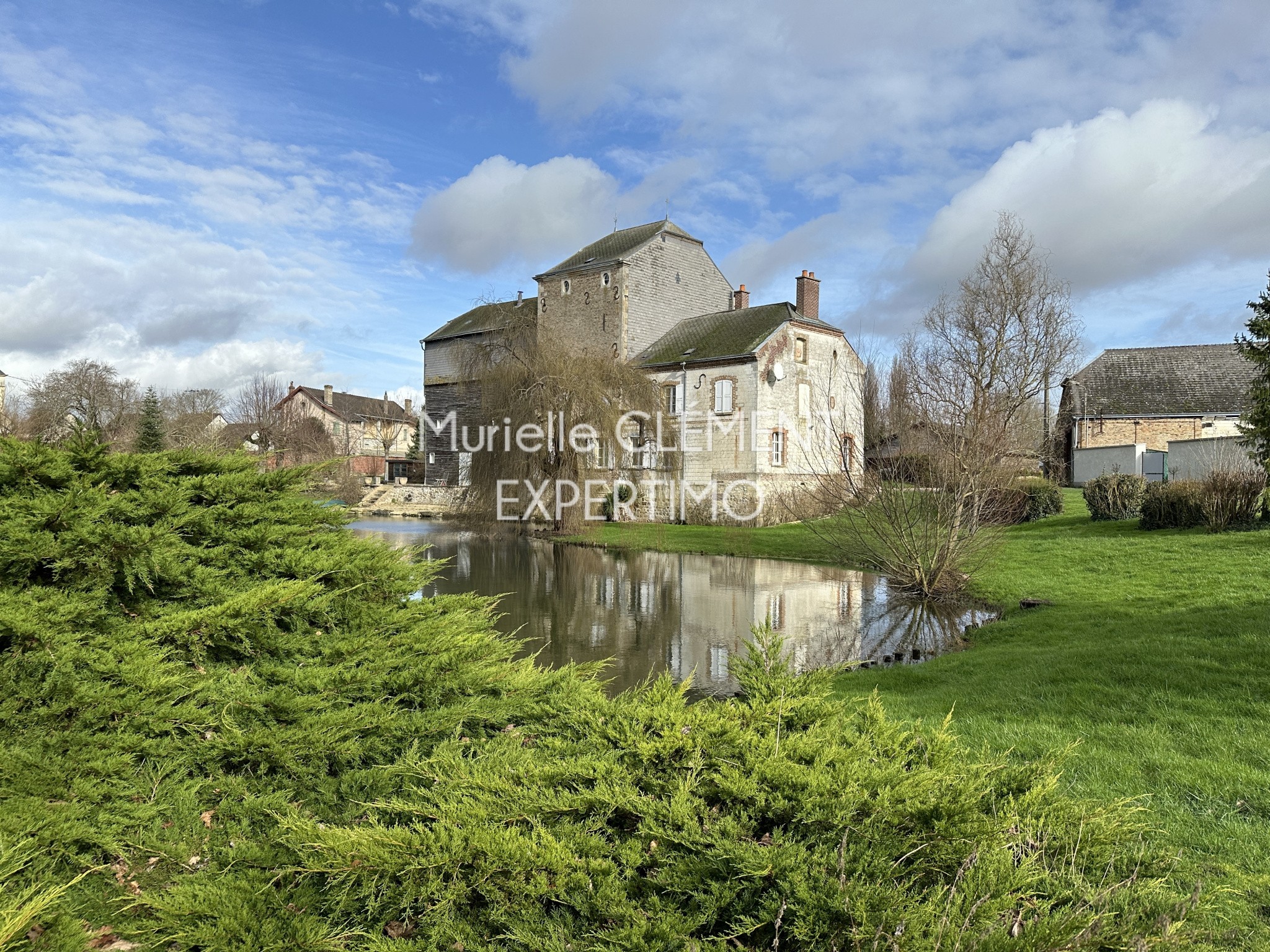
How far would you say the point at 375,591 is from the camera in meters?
4.39

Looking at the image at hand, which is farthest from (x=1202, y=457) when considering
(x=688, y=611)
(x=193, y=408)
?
(x=193, y=408)

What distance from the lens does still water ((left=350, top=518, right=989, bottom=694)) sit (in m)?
11.1

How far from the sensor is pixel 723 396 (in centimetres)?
3288

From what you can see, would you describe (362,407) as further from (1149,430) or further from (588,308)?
(1149,430)

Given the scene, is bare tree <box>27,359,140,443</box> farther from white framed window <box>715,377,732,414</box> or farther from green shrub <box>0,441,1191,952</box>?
green shrub <box>0,441,1191,952</box>

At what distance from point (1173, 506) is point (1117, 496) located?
316 cm

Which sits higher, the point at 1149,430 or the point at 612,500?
the point at 1149,430

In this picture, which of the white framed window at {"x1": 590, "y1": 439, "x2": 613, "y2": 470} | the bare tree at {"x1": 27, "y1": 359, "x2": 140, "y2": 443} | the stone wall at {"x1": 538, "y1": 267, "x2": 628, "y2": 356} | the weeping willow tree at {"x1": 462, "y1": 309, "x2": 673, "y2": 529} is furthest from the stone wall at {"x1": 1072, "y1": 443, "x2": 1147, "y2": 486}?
the bare tree at {"x1": 27, "y1": 359, "x2": 140, "y2": 443}

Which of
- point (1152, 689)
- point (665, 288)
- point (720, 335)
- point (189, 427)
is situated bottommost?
point (1152, 689)

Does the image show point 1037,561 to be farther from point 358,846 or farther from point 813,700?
point 358,846

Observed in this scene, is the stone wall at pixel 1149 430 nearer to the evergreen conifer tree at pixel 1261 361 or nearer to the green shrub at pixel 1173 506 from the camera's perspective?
the green shrub at pixel 1173 506

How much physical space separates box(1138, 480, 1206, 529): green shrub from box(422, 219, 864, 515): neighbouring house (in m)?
11.4

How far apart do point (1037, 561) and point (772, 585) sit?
18.9 ft

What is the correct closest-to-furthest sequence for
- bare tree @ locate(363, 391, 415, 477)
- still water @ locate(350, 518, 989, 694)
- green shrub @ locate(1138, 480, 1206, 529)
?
still water @ locate(350, 518, 989, 694) < green shrub @ locate(1138, 480, 1206, 529) < bare tree @ locate(363, 391, 415, 477)
